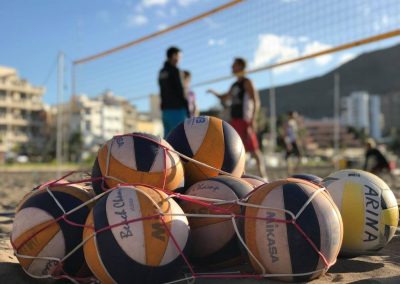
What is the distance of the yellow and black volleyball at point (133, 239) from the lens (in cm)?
220

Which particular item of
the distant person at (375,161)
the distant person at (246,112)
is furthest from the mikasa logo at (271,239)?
the distant person at (375,161)

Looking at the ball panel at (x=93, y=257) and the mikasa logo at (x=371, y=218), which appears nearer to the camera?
the ball panel at (x=93, y=257)

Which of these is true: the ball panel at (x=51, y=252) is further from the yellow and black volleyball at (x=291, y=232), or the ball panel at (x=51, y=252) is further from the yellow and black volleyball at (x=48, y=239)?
the yellow and black volleyball at (x=291, y=232)

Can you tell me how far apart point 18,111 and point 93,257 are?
62.5 m

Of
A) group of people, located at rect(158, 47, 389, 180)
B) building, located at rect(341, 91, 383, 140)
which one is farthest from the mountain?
group of people, located at rect(158, 47, 389, 180)

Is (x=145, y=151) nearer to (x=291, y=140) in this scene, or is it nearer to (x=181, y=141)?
(x=181, y=141)

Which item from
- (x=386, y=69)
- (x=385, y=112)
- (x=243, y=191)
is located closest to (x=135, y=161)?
(x=243, y=191)

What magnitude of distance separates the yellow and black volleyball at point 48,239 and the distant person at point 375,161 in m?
9.98

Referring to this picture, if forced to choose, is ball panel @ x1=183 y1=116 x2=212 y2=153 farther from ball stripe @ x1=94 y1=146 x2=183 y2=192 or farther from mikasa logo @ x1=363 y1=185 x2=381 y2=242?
mikasa logo @ x1=363 y1=185 x2=381 y2=242

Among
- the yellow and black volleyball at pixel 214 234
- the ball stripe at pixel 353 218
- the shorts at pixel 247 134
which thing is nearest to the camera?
the yellow and black volleyball at pixel 214 234

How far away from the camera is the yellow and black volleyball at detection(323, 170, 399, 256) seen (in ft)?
9.25

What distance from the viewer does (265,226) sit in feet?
7.65

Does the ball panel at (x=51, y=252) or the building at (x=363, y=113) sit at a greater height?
the building at (x=363, y=113)

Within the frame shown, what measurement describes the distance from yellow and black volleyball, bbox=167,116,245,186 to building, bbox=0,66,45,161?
5562cm
